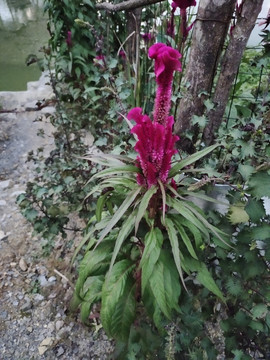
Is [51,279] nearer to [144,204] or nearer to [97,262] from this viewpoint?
[97,262]

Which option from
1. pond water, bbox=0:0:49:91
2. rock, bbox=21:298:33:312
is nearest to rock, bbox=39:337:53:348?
rock, bbox=21:298:33:312

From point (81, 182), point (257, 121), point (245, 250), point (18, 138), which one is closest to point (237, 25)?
point (257, 121)

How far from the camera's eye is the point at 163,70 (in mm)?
864

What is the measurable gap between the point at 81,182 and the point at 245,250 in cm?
105

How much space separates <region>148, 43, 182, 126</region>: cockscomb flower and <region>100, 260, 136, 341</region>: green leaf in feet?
1.75

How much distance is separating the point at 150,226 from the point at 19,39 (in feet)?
26.9

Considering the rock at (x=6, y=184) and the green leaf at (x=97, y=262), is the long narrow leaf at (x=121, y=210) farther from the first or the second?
the rock at (x=6, y=184)

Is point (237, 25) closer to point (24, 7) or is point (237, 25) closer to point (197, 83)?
point (197, 83)

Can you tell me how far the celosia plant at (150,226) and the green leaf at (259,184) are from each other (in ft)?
0.55

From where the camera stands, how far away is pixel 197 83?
1535 mm

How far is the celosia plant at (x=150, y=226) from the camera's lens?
0.91m

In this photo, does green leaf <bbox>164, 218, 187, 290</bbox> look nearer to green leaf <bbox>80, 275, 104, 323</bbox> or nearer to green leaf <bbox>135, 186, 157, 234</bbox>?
green leaf <bbox>135, 186, 157, 234</bbox>

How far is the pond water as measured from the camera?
5758 mm

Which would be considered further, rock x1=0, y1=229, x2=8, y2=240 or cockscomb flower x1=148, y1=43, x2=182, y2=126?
rock x1=0, y1=229, x2=8, y2=240
